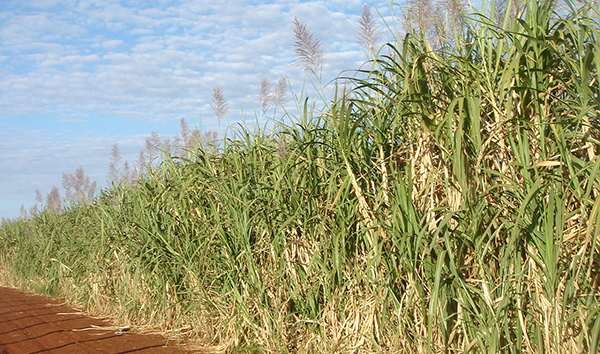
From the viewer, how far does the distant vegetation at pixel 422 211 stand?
2.04 m

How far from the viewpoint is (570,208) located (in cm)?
213

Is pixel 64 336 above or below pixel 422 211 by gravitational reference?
below

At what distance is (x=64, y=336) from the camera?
164 inches

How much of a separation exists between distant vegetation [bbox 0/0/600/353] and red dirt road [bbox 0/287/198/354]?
0.43 meters

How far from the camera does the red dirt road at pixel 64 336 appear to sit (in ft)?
12.1

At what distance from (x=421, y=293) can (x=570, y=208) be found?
2.68 feet

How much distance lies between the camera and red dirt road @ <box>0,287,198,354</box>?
3.70 metres

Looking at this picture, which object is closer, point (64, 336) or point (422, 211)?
point (422, 211)

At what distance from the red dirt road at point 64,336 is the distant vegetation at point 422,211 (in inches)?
17.0

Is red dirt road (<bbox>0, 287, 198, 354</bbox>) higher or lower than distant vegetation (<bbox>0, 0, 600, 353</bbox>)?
lower

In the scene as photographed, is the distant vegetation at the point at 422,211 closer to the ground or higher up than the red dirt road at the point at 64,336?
higher up

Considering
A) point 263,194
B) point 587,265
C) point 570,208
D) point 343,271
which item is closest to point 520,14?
point 570,208

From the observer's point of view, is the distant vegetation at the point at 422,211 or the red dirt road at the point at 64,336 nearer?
the distant vegetation at the point at 422,211

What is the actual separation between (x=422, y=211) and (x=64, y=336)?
3.51 meters
